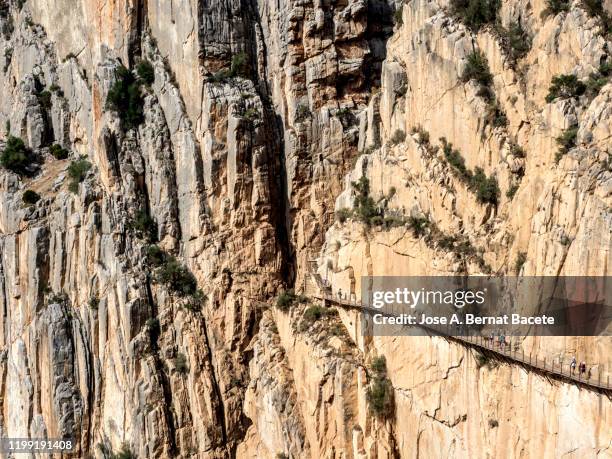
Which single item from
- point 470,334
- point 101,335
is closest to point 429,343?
point 470,334

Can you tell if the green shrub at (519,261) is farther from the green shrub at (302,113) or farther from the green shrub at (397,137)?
the green shrub at (302,113)

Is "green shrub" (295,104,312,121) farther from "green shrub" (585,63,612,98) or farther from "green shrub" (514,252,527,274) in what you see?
"green shrub" (585,63,612,98)

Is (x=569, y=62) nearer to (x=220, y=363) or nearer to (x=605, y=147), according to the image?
(x=605, y=147)

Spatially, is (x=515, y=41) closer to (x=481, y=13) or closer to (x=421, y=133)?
(x=481, y=13)

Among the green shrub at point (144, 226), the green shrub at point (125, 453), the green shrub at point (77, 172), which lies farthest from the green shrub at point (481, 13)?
the green shrub at point (125, 453)

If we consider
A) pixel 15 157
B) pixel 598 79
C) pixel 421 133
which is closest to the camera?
pixel 598 79

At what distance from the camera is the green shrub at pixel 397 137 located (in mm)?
49688

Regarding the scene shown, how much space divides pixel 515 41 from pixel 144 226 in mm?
25655

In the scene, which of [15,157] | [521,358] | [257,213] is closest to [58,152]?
[15,157]

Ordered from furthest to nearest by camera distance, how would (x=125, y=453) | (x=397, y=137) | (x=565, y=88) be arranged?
(x=125, y=453) < (x=397, y=137) < (x=565, y=88)

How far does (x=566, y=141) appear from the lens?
3966 centimetres

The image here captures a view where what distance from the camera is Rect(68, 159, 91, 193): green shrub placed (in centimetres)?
6325

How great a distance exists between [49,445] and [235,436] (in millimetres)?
11881

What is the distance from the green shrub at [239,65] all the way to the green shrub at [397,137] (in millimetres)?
12823
